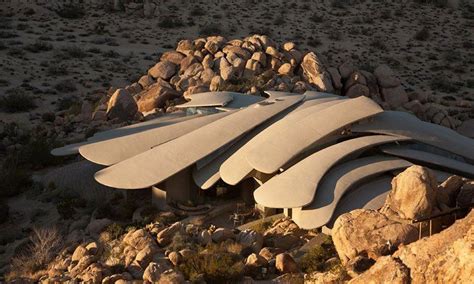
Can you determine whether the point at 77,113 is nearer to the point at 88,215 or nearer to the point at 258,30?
the point at 88,215

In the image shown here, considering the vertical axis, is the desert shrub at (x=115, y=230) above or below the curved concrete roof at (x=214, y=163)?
below

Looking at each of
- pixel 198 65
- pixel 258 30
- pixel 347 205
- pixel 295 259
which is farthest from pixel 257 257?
pixel 258 30

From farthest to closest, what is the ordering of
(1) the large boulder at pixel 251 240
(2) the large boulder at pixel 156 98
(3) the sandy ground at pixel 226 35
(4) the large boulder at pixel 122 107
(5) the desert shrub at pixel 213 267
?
(3) the sandy ground at pixel 226 35 < (2) the large boulder at pixel 156 98 < (4) the large boulder at pixel 122 107 < (1) the large boulder at pixel 251 240 < (5) the desert shrub at pixel 213 267

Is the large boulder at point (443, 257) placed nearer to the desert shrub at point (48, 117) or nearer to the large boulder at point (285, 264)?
the large boulder at point (285, 264)

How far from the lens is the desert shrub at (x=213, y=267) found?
14.5 metres

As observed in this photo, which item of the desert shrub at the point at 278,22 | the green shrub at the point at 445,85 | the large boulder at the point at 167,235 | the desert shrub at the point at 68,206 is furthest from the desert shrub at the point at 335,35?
the large boulder at the point at 167,235

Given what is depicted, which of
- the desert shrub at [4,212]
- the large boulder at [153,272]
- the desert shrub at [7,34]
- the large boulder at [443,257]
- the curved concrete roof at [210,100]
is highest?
the large boulder at [443,257]

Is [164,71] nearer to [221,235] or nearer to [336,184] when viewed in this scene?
[336,184]

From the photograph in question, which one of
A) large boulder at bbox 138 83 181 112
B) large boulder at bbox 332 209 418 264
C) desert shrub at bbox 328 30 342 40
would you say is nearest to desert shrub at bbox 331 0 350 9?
desert shrub at bbox 328 30 342 40

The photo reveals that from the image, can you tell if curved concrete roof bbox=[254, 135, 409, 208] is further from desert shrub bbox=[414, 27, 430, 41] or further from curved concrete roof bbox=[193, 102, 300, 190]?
desert shrub bbox=[414, 27, 430, 41]

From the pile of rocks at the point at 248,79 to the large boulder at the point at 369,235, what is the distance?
1587cm

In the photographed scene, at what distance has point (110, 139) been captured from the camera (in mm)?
23547

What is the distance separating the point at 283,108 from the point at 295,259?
26.7ft

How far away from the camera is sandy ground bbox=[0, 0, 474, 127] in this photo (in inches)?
1661
